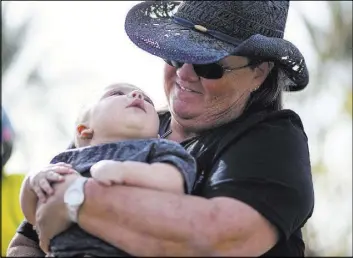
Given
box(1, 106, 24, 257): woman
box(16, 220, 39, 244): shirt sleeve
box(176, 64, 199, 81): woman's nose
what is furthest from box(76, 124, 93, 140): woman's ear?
box(1, 106, 24, 257): woman

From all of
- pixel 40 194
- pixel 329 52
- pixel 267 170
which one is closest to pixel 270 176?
pixel 267 170

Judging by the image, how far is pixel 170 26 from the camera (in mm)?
4668

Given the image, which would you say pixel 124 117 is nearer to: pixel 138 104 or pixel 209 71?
pixel 138 104

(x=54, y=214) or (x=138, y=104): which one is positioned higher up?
(x=138, y=104)

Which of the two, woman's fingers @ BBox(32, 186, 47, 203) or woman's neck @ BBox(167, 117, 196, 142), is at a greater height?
woman's fingers @ BBox(32, 186, 47, 203)

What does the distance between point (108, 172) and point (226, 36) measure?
1.06 meters

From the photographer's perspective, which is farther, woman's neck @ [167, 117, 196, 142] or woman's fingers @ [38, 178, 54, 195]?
woman's neck @ [167, 117, 196, 142]

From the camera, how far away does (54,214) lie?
3738 millimetres

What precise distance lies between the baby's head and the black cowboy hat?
16.3 inches

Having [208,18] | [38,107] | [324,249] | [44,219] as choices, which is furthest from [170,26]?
[38,107]

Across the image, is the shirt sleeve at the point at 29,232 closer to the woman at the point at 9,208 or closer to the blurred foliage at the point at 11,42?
the woman at the point at 9,208

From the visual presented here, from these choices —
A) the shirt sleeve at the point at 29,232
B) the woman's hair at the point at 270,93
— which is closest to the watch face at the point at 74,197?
the shirt sleeve at the point at 29,232

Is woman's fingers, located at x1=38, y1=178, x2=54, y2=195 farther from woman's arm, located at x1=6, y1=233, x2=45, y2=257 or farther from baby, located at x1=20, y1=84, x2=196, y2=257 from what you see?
woman's arm, located at x1=6, y1=233, x2=45, y2=257

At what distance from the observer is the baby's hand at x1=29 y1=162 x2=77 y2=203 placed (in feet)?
12.4
